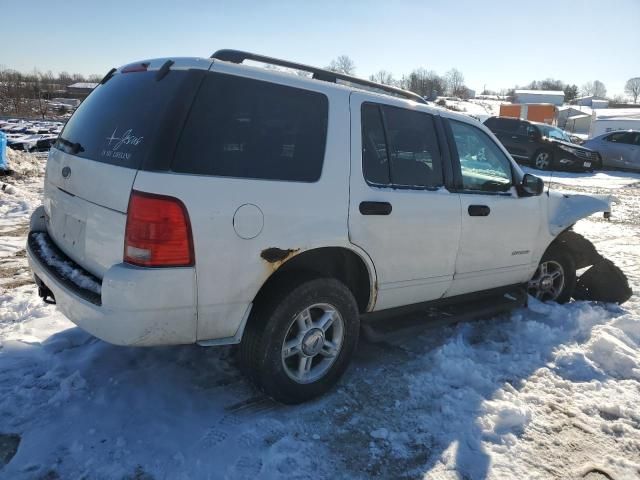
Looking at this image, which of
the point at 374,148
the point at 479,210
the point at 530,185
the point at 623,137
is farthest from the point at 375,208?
the point at 623,137

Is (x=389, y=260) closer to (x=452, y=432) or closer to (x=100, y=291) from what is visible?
(x=452, y=432)

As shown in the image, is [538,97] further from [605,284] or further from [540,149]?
[605,284]

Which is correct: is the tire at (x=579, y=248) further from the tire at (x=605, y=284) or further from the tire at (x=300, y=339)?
the tire at (x=300, y=339)

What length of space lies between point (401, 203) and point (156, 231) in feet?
5.32

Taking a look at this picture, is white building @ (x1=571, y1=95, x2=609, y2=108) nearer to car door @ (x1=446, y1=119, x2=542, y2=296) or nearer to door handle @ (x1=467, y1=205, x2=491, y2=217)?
car door @ (x1=446, y1=119, x2=542, y2=296)

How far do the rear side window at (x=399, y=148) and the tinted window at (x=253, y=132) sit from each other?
0.39 m

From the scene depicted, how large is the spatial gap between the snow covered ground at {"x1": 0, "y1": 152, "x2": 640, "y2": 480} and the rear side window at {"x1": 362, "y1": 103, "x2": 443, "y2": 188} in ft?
3.90

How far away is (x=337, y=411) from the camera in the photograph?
3.02 m

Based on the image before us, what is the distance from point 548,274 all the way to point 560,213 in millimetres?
714

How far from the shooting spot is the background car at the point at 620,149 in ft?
64.6

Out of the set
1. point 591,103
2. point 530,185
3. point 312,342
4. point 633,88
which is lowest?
point 312,342

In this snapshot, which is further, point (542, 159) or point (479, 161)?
point (542, 159)

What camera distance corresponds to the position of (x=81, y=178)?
2.73m

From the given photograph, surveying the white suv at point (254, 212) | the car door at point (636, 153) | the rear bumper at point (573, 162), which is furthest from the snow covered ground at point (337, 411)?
the car door at point (636, 153)
